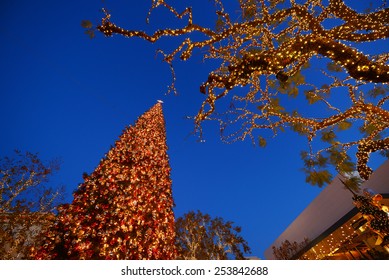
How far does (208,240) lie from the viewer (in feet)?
55.7

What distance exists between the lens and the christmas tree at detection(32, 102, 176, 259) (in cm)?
500

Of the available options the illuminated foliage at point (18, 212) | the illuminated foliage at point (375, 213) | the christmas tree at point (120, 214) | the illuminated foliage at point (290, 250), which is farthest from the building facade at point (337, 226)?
the illuminated foliage at point (18, 212)

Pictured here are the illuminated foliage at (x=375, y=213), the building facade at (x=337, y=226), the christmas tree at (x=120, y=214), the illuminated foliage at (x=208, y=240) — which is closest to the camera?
the illuminated foliage at (x=375, y=213)

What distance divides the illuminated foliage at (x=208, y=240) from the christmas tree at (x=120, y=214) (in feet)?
33.1

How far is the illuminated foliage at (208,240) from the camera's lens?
16172mm

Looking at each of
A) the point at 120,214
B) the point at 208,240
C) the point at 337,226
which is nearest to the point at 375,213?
the point at 120,214

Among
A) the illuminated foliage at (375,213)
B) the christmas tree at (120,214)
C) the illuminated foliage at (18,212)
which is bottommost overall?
the illuminated foliage at (375,213)

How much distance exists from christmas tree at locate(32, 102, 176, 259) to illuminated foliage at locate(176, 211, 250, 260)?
10.1 metres

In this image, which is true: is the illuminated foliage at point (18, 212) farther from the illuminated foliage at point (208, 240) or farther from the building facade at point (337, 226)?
the building facade at point (337, 226)

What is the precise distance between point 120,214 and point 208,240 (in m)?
12.6

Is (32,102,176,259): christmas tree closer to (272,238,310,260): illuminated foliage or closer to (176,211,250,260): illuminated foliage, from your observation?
(176,211,250,260): illuminated foliage

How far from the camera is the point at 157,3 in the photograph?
472 cm
